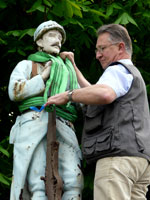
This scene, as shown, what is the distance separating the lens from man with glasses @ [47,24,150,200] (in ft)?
13.1

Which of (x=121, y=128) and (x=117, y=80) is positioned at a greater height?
(x=117, y=80)

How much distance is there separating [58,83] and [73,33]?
2.29 m

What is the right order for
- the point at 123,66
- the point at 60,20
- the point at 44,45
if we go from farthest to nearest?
the point at 60,20 → the point at 44,45 → the point at 123,66

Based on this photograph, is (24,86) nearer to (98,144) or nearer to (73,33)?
(98,144)

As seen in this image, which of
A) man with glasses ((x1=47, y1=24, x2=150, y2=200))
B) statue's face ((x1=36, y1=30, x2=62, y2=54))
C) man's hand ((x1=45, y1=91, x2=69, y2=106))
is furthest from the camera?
statue's face ((x1=36, y1=30, x2=62, y2=54))

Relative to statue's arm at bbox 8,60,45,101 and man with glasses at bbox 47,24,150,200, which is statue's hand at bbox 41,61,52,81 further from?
man with glasses at bbox 47,24,150,200

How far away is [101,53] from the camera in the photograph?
450 cm

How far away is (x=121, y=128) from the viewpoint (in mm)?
4039

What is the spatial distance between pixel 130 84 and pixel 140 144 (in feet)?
1.69

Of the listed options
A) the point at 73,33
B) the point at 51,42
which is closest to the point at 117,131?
the point at 51,42

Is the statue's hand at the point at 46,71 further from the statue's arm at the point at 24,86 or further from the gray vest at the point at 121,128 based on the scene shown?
the gray vest at the point at 121,128

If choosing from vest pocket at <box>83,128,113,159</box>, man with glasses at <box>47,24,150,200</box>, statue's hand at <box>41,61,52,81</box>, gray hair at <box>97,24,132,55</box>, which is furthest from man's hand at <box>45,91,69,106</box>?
gray hair at <box>97,24,132,55</box>

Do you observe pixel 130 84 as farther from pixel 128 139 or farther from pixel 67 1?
pixel 67 1

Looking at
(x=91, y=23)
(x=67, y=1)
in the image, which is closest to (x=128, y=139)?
(x=67, y=1)
